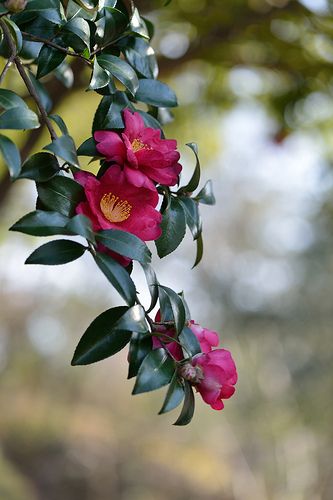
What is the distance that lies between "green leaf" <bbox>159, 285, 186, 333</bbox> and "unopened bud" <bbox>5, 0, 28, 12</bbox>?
24cm

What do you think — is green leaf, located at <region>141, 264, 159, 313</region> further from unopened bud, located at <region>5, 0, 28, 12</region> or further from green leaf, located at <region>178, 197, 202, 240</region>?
unopened bud, located at <region>5, 0, 28, 12</region>

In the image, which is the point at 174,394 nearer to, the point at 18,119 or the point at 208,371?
the point at 208,371

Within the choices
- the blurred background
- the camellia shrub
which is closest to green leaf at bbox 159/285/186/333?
the camellia shrub

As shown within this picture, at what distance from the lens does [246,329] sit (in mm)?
6898

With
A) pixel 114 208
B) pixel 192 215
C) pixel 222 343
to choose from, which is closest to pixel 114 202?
pixel 114 208

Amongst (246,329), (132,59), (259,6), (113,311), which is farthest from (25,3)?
(246,329)

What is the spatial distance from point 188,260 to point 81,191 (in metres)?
8.05

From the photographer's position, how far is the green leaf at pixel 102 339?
49cm

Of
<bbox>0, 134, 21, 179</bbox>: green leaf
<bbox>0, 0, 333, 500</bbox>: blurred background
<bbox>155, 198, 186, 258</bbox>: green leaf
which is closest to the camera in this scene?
<bbox>0, 134, 21, 179</bbox>: green leaf

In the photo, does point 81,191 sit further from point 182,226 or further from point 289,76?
point 289,76

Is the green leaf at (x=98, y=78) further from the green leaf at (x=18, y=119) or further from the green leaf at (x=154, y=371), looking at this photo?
the green leaf at (x=154, y=371)

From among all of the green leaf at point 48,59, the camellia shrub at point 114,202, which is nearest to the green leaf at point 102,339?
the camellia shrub at point 114,202

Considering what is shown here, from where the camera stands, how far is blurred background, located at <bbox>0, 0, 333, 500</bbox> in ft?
10.3

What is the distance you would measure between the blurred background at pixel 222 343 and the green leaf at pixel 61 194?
5.42 ft
